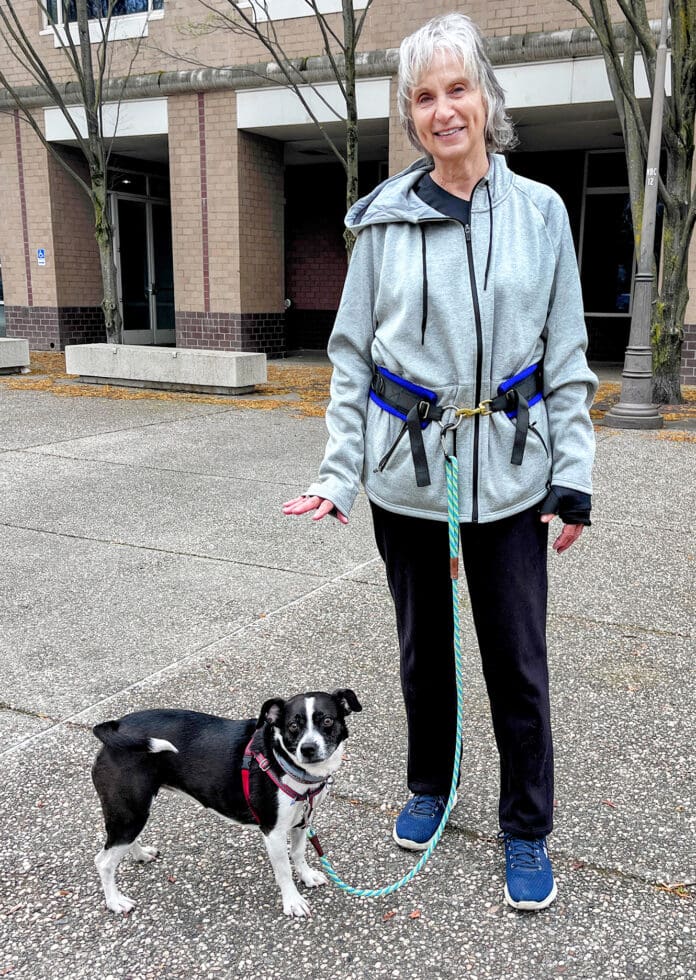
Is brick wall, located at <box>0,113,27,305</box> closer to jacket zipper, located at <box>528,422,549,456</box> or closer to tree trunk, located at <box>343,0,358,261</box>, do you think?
tree trunk, located at <box>343,0,358,261</box>

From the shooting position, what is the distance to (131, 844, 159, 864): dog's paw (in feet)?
8.66

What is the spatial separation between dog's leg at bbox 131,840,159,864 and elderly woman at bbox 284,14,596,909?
1007mm

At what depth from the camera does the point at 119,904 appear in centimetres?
247

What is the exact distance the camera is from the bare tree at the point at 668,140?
33.3ft

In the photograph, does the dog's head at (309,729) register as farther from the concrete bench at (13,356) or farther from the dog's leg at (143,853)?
the concrete bench at (13,356)

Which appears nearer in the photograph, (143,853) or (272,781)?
(272,781)

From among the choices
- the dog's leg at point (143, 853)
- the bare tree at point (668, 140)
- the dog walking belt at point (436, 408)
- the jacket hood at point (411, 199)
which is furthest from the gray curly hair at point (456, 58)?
the bare tree at point (668, 140)

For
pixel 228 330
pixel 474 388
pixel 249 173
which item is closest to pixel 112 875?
pixel 474 388

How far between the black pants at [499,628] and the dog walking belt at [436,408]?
0.19m

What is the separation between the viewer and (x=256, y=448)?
349 inches

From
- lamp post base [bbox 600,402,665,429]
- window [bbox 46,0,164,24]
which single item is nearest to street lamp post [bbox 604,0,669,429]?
lamp post base [bbox 600,402,665,429]

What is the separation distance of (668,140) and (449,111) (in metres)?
9.65

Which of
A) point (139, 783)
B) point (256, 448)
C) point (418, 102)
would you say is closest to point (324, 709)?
point (139, 783)

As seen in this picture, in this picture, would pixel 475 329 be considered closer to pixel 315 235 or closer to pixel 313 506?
pixel 313 506
